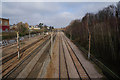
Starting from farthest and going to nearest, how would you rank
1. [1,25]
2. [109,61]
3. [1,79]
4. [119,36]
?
[1,25]
[109,61]
[119,36]
[1,79]

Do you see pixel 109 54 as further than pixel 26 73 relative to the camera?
Yes

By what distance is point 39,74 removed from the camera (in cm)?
535

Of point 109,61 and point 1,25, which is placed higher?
point 1,25

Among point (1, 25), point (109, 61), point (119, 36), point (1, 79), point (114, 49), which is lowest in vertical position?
A: point (1, 79)

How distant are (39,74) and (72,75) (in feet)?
7.53

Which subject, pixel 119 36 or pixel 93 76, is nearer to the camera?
pixel 93 76

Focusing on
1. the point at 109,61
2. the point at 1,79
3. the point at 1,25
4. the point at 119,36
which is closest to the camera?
the point at 1,79

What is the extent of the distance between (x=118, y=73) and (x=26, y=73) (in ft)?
21.2

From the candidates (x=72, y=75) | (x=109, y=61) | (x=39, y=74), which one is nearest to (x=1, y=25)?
(x=39, y=74)

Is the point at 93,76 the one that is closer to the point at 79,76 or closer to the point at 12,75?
the point at 79,76

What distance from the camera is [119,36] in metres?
5.95

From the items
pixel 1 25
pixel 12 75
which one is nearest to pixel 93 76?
pixel 12 75

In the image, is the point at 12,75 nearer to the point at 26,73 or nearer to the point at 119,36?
the point at 26,73

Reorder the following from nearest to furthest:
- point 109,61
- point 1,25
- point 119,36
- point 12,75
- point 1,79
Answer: point 1,79, point 12,75, point 119,36, point 109,61, point 1,25
